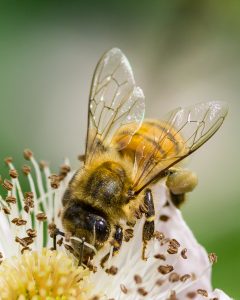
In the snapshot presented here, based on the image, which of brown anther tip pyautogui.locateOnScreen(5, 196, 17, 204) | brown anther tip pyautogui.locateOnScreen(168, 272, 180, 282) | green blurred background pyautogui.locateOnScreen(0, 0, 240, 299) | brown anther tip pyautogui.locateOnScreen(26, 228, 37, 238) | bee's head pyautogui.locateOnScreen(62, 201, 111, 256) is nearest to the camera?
bee's head pyautogui.locateOnScreen(62, 201, 111, 256)

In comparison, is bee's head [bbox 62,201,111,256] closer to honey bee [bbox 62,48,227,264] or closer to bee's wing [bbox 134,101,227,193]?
honey bee [bbox 62,48,227,264]

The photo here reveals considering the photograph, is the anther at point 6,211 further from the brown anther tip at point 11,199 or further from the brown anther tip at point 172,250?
the brown anther tip at point 172,250

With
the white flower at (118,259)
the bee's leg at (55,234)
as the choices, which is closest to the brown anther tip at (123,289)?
the white flower at (118,259)

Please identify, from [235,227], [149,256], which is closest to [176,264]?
[149,256]

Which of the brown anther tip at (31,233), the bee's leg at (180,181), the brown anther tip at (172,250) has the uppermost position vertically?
the bee's leg at (180,181)

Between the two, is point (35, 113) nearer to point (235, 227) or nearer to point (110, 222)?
point (235, 227)

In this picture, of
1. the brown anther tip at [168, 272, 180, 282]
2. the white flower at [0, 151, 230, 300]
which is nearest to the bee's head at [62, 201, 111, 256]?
the white flower at [0, 151, 230, 300]
